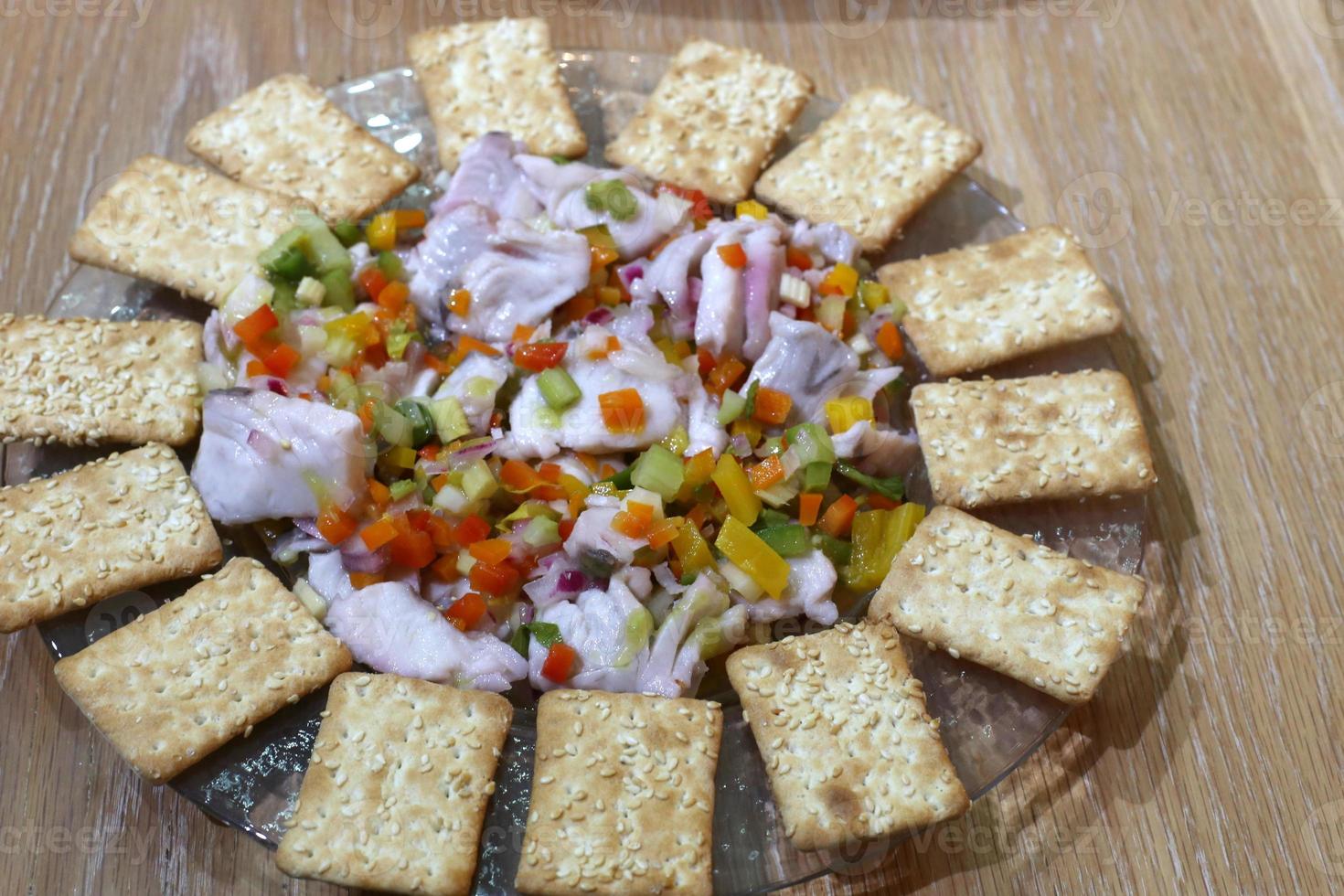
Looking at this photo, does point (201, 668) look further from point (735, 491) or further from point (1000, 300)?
point (1000, 300)

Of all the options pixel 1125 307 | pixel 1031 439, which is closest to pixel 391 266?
pixel 1031 439

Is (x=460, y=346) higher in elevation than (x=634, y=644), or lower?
higher

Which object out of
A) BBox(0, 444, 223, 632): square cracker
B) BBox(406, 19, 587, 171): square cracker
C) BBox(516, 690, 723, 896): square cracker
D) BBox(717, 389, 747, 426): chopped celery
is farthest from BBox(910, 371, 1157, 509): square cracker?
BBox(0, 444, 223, 632): square cracker

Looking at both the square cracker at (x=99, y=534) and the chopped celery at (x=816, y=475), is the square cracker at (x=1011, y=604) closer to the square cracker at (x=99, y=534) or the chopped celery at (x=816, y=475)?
the chopped celery at (x=816, y=475)

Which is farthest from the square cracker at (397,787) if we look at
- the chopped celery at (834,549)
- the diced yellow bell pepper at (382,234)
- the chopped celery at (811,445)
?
the diced yellow bell pepper at (382,234)

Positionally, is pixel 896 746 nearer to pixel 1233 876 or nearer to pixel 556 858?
pixel 556 858

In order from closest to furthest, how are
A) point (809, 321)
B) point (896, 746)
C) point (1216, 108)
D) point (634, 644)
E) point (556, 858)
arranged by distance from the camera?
point (556, 858) < point (896, 746) < point (634, 644) < point (809, 321) < point (1216, 108)

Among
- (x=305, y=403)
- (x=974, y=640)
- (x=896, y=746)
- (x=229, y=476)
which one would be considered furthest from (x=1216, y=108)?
(x=229, y=476)
